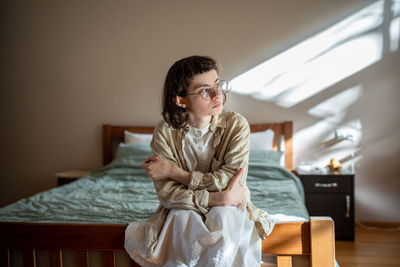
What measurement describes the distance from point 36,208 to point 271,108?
83.5 inches

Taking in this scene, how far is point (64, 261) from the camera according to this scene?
1.61 metres

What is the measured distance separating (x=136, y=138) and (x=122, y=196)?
3.42 feet

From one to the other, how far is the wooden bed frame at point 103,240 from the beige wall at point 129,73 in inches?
82.2

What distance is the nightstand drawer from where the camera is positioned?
3.06m

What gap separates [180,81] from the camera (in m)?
1.52

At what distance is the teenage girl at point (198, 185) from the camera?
134 cm

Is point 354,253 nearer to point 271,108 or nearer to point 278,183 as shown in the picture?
point 278,183

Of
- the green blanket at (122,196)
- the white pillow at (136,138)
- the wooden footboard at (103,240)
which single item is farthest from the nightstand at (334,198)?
the wooden footboard at (103,240)

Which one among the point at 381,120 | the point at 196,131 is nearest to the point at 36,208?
the point at 196,131

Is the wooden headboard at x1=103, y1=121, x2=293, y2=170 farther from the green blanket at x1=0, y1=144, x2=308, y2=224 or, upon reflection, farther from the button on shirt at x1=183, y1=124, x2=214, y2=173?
the button on shirt at x1=183, y1=124, x2=214, y2=173

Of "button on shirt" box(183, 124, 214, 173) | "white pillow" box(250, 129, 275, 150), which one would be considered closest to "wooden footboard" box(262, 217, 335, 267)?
"button on shirt" box(183, 124, 214, 173)

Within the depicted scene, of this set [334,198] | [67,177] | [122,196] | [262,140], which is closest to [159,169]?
[122,196]

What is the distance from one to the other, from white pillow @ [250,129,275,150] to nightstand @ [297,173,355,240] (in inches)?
14.6

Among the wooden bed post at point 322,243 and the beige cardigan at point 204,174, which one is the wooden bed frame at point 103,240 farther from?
the beige cardigan at point 204,174
